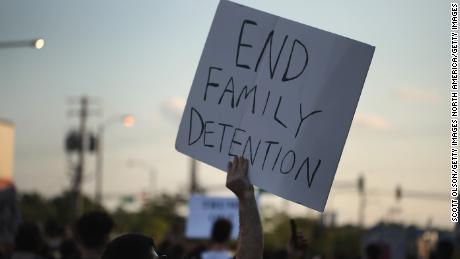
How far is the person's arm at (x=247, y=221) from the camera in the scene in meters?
4.70

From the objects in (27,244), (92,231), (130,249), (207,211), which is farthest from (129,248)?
(207,211)

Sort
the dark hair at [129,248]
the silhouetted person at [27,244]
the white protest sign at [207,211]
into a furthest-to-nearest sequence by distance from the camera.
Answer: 1. the white protest sign at [207,211]
2. the silhouetted person at [27,244]
3. the dark hair at [129,248]

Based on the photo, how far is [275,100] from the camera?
5406 mm

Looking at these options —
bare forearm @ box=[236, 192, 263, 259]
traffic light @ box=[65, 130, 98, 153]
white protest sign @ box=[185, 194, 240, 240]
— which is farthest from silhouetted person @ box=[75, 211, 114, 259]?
traffic light @ box=[65, 130, 98, 153]

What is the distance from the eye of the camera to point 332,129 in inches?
205

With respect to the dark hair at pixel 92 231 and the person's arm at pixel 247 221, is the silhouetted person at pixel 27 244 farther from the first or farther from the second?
the person's arm at pixel 247 221

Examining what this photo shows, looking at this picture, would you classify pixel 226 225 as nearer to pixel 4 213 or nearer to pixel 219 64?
pixel 4 213

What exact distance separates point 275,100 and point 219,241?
4.44 m

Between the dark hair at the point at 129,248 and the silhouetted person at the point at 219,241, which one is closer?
the dark hair at the point at 129,248

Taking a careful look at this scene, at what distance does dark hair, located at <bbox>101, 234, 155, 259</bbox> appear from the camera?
4086 millimetres

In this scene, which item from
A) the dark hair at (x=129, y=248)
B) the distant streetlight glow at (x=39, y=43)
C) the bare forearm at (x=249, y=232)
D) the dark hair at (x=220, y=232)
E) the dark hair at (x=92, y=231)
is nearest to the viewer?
the dark hair at (x=129, y=248)

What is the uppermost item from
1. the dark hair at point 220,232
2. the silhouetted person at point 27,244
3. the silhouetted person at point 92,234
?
the silhouetted person at point 92,234

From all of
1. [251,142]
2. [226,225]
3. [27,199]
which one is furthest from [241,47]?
[27,199]

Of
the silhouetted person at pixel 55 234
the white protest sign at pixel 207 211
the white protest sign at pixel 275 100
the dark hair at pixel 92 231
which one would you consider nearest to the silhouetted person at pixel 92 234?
the dark hair at pixel 92 231
